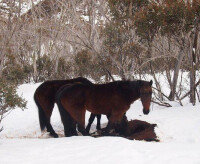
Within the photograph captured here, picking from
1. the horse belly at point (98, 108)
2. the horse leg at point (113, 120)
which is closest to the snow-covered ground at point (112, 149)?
the horse leg at point (113, 120)

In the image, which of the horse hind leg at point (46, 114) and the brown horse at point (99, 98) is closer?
the brown horse at point (99, 98)

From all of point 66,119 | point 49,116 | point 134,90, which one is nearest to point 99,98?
point 134,90

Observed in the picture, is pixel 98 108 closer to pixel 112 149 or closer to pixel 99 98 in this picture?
pixel 99 98

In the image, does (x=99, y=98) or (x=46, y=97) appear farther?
(x=46, y=97)

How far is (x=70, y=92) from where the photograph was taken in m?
4.67

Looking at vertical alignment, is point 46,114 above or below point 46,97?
below

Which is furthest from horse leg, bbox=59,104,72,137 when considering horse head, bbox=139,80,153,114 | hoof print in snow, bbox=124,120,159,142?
horse head, bbox=139,80,153,114

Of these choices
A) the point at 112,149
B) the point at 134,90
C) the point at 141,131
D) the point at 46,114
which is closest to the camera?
the point at 112,149

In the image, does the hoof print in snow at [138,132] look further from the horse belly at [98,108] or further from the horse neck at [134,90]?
the horse neck at [134,90]

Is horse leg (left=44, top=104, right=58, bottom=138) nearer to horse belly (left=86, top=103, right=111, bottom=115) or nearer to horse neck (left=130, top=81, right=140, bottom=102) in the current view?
horse belly (left=86, top=103, right=111, bottom=115)

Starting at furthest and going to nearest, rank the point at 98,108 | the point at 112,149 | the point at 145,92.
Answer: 1. the point at 98,108
2. the point at 145,92
3. the point at 112,149

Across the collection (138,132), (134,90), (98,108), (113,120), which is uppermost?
(134,90)

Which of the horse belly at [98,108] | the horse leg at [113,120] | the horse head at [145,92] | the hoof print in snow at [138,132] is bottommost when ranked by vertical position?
the hoof print in snow at [138,132]

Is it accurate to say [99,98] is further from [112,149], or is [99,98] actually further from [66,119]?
[112,149]
